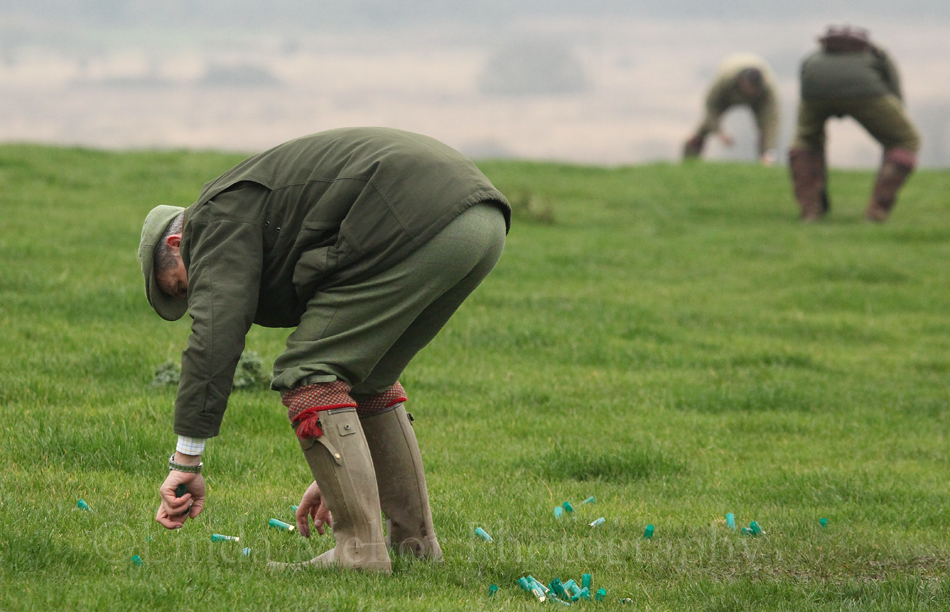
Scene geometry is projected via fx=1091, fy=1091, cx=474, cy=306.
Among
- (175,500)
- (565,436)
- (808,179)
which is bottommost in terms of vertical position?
(565,436)

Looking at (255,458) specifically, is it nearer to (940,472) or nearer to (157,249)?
(157,249)

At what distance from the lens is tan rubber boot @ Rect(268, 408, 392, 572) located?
3.99 meters

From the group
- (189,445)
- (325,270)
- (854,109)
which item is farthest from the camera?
(854,109)

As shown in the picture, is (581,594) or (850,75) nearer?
(581,594)

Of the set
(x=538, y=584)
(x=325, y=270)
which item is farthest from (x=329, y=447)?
(x=538, y=584)

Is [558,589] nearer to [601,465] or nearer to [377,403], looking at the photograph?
[377,403]

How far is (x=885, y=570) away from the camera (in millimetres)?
5195

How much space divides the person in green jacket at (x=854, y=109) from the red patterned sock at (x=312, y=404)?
617 inches

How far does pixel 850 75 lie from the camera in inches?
696

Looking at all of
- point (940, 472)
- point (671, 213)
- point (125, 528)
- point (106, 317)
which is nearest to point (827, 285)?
point (671, 213)

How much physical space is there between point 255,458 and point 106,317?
3.91 m

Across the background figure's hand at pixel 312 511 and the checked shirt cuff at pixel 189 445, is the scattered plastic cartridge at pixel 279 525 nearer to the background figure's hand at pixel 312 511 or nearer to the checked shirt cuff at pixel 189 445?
the background figure's hand at pixel 312 511

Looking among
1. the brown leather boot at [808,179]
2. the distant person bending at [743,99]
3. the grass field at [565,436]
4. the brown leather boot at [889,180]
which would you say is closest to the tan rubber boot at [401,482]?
the grass field at [565,436]

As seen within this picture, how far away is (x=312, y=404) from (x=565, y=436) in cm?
373
